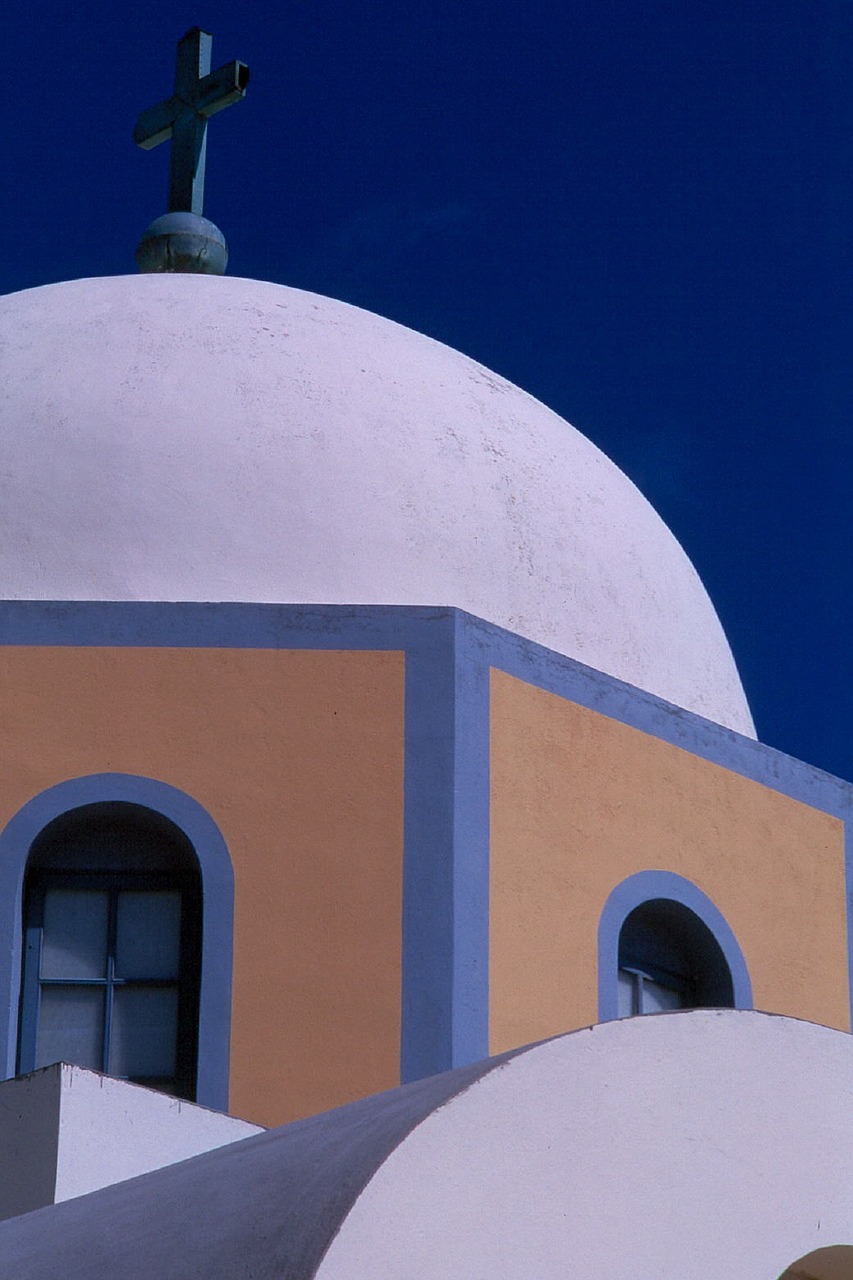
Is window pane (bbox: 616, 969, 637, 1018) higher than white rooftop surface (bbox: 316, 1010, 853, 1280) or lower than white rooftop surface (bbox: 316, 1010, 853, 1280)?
higher

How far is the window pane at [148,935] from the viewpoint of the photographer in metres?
7.45

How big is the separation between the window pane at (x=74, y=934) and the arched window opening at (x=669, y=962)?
5.75 ft

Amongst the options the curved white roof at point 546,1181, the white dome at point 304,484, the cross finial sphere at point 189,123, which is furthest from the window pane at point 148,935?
the cross finial sphere at point 189,123

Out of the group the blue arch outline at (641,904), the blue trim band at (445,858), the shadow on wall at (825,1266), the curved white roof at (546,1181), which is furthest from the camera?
the blue arch outline at (641,904)

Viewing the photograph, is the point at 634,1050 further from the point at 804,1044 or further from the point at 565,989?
the point at 565,989

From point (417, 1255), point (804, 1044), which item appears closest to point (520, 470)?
point (804, 1044)

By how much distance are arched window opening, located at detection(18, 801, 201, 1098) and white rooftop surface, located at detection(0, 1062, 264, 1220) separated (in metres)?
1.09

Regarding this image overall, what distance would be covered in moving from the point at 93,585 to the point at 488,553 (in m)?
1.39

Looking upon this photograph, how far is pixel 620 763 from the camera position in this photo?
794cm

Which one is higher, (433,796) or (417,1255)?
(433,796)

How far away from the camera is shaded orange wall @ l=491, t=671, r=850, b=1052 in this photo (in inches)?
291

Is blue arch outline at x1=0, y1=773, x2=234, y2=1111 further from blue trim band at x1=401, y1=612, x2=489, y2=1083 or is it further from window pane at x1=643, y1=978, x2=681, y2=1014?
window pane at x1=643, y1=978, x2=681, y2=1014

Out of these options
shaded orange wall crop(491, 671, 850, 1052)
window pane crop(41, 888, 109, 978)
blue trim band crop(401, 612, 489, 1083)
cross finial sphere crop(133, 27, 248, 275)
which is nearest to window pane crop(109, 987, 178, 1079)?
window pane crop(41, 888, 109, 978)

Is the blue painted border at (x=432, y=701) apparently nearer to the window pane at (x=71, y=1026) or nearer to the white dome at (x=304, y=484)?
the white dome at (x=304, y=484)
